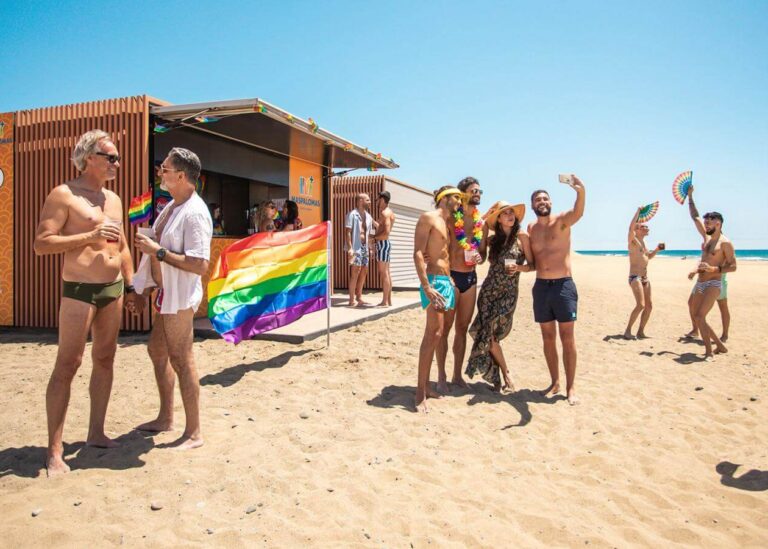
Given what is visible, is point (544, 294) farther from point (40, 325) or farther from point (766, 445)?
point (40, 325)

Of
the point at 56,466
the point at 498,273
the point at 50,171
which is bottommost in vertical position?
the point at 56,466

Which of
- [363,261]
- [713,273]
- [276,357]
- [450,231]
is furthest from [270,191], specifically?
[713,273]

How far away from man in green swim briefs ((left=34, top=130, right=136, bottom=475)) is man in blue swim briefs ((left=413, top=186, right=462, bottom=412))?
7.42 feet

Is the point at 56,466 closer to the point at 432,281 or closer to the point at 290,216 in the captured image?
the point at 432,281

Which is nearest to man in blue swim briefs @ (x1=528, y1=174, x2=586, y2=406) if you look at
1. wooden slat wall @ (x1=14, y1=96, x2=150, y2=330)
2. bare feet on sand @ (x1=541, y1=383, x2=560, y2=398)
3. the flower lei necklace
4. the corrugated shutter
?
bare feet on sand @ (x1=541, y1=383, x2=560, y2=398)

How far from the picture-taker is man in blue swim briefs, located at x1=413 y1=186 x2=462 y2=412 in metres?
4.24

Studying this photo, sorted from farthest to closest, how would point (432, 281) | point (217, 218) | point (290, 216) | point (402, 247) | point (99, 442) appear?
point (402, 247) → point (217, 218) → point (290, 216) → point (432, 281) → point (99, 442)

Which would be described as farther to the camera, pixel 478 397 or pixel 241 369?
pixel 241 369

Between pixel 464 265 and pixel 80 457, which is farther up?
pixel 464 265

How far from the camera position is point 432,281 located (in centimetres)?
437

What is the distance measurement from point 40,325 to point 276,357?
14.1ft

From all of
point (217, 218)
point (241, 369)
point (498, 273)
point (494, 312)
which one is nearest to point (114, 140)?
point (241, 369)

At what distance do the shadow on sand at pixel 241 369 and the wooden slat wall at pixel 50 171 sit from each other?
7.69 ft

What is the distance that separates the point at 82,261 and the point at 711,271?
725cm
